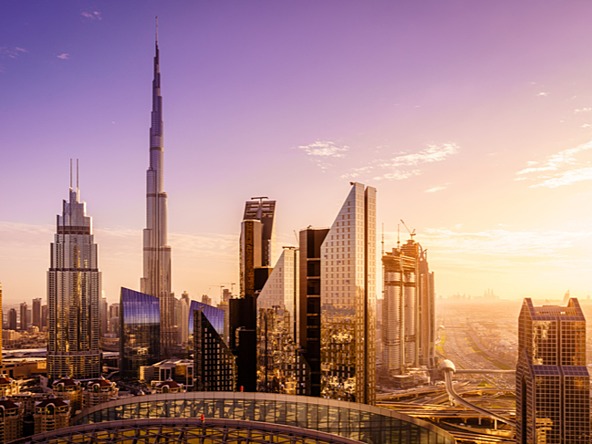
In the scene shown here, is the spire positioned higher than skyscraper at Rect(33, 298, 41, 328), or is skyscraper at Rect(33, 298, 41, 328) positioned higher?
the spire

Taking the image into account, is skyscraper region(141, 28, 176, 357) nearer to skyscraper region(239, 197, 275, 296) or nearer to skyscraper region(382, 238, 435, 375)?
skyscraper region(382, 238, 435, 375)

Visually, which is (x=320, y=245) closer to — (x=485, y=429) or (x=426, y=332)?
(x=485, y=429)

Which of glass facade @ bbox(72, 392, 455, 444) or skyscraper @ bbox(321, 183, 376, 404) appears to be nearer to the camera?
glass facade @ bbox(72, 392, 455, 444)

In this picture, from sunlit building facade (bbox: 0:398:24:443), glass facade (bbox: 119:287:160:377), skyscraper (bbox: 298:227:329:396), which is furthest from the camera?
glass facade (bbox: 119:287:160:377)

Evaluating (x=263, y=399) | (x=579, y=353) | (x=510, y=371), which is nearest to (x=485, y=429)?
(x=510, y=371)

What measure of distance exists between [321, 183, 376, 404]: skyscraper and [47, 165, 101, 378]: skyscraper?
49.7 metres

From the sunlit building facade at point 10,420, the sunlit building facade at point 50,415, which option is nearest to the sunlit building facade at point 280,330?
the sunlit building facade at point 50,415

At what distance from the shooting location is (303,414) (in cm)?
1258

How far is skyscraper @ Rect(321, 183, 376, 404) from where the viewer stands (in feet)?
97.8

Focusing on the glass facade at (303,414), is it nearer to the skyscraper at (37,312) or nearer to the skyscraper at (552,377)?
the skyscraper at (552,377)

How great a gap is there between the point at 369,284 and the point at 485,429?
21912mm

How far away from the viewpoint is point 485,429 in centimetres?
4559

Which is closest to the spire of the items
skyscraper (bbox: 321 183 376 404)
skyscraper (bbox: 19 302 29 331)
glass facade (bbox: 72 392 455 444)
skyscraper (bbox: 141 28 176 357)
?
skyscraper (bbox: 141 28 176 357)

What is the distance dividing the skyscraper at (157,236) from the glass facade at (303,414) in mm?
83449
